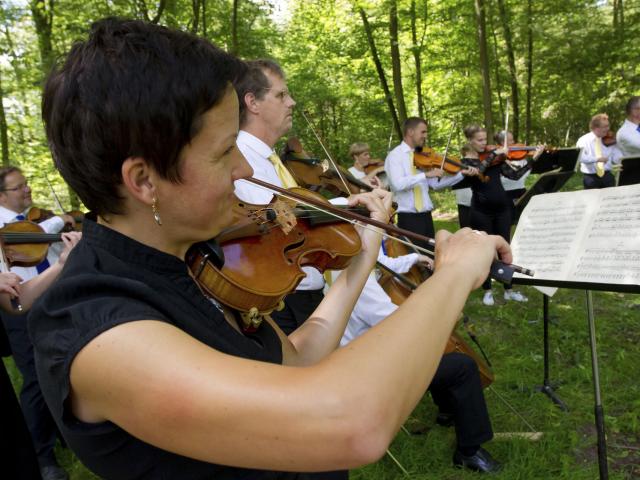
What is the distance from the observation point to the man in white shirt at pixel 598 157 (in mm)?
8141

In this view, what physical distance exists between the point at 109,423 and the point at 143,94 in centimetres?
58

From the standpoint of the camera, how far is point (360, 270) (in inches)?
68.7

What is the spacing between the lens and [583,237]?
1521mm

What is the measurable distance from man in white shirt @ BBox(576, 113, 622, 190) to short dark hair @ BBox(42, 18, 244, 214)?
348 inches

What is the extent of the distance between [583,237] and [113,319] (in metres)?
1.46

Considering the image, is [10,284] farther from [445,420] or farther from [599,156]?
[599,156]

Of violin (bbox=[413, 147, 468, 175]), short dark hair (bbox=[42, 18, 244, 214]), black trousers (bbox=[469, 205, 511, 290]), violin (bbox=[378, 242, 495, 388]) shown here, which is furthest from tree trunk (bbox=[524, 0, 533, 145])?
short dark hair (bbox=[42, 18, 244, 214])

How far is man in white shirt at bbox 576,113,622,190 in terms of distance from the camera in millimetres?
8141

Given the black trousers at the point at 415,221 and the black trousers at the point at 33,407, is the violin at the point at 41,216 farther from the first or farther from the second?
the black trousers at the point at 415,221

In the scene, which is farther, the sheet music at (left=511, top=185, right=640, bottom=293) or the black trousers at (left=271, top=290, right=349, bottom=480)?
the black trousers at (left=271, top=290, right=349, bottom=480)

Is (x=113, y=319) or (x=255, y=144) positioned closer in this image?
(x=113, y=319)

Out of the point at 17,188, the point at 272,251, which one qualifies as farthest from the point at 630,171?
the point at 17,188

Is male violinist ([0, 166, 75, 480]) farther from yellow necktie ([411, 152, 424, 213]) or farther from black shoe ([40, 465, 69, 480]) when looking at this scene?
yellow necktie ([411, 152, 424, 213])

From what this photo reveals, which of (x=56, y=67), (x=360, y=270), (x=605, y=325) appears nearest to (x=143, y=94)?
(x=56, y=67)
